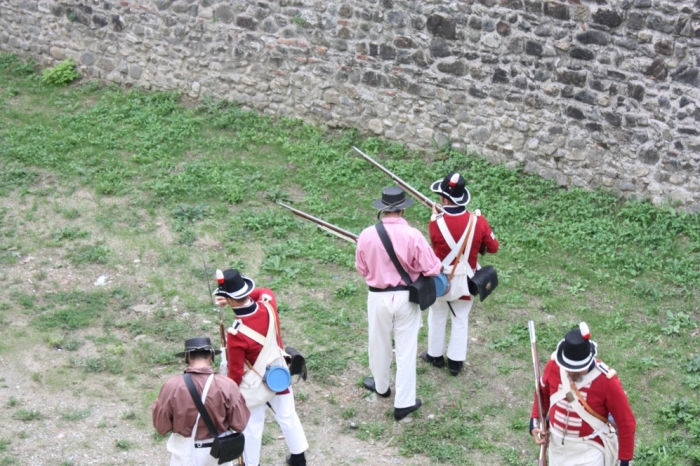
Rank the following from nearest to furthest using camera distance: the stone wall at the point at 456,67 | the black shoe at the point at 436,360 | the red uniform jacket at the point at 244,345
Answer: the red uniform jacket at the point at 244,345 < the black shoe at the point at 436,360 < the stone wall at the point at 456,67

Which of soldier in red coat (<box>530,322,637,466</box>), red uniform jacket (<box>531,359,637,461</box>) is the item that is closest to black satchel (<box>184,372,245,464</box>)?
soldier in red coat (<box>530,322,637,466</box>)

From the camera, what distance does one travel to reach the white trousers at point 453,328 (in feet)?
25.1

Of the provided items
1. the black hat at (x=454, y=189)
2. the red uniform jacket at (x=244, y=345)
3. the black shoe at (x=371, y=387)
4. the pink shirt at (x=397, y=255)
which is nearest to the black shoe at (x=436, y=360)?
the black shoe at (x=371, y=387)

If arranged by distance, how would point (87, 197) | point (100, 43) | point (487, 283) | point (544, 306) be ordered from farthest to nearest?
point (100, 43), point (87, 197), point (544, 306), point (487, 283)

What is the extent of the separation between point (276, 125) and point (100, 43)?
3327mm

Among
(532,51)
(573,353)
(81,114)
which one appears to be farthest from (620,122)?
(81,114)

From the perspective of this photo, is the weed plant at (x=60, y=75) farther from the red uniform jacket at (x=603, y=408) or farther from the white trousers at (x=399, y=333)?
the red uniform jacket at (x=603, y=408)

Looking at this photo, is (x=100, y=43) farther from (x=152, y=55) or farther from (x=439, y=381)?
(x=439, y=381)

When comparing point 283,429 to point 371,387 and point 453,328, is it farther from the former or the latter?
point 453,328

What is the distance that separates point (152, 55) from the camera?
42.1ft

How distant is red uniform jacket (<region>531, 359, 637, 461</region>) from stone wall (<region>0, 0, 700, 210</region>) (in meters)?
5.14

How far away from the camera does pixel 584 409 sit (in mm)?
5336

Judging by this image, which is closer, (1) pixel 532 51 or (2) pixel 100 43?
(1) pixel 532 51

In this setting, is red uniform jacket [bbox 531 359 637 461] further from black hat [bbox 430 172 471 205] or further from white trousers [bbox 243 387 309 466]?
black hat [bbox 430 172 471 205]
